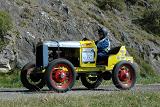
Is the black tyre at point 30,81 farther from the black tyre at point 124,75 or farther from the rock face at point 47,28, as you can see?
the rock face at point 47,28

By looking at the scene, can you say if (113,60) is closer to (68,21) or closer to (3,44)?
(3,44)

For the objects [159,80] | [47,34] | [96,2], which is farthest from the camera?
[96,2]

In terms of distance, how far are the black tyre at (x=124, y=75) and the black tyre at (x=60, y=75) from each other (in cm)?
161

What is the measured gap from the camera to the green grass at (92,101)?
11.8 m

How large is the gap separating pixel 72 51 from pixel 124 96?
13.3 ft

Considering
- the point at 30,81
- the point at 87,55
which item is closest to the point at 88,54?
the point at 87,55

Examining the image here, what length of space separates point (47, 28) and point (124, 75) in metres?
10.3

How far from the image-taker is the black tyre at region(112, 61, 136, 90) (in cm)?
1678

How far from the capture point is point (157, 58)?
31.0 metres

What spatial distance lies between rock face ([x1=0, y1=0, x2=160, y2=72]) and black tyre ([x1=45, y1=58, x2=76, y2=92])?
8.42m

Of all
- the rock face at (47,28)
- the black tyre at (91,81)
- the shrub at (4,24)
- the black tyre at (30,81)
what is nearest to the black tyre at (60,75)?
the black tyre at (30,81)

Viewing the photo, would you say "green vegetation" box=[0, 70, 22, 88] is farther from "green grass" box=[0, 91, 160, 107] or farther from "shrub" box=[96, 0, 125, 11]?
"shrub" box=[96, 0, 125, 11]

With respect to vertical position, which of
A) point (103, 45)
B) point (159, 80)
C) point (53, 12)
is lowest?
point (159, 80)

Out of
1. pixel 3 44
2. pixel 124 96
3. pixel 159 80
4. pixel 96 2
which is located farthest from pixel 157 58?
pixel 124 96
